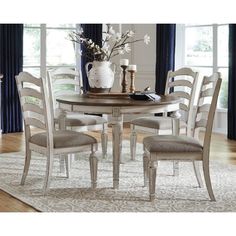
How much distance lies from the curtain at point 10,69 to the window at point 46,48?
0.41 metres

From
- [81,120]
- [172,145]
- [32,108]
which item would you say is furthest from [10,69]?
[172,145]

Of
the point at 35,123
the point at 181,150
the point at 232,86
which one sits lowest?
the point at 181,150

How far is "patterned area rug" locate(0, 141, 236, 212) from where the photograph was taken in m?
3.45

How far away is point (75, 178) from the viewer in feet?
13.9

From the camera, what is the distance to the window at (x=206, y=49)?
257 inches

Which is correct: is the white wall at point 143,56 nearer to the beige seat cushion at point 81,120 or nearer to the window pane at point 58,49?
the window pane at point 58,49

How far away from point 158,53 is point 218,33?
0.87 meters

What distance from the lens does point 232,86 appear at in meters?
6.14

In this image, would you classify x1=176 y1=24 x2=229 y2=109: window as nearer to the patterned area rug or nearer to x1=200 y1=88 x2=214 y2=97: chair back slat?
the patterned area rug

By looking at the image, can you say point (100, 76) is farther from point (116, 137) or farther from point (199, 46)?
point (199, 46)

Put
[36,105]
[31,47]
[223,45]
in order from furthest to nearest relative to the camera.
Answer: [31,47] < [223,45] < [36,105]

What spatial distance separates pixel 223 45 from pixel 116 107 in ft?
10.8

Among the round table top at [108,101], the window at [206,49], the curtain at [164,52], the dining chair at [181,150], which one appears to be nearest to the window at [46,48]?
the curtain at [164,52]
